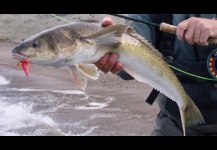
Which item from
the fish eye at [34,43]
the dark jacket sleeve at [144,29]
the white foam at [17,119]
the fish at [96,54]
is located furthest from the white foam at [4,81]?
the fish eye at [34,43]

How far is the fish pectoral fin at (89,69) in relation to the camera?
3186 mm

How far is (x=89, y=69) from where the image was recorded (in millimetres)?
3221

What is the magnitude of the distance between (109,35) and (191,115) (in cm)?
98

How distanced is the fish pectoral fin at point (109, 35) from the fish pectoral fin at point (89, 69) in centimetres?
18

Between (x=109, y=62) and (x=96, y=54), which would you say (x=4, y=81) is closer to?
(x=109, y=62)

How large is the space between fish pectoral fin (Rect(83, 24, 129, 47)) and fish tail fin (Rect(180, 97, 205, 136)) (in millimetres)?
811

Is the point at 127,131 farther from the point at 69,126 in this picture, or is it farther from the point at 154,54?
the point at 154,54

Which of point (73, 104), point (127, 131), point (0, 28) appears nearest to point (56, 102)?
point (73, 104)

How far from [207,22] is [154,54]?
1.54 feet

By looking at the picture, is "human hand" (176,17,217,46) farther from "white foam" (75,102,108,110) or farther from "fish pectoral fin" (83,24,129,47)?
"white foam" (75,102,108,110)

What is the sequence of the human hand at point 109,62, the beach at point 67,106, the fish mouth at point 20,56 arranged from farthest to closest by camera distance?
the beach at point 67,106 < the human hand at point 109,62 < the fish mouth at point 20,56

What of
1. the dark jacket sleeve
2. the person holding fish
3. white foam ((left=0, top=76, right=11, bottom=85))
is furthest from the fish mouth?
white foam ((left=0, top=76, right=11, bottom=85))

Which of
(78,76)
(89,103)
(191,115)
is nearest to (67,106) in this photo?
(89,103)

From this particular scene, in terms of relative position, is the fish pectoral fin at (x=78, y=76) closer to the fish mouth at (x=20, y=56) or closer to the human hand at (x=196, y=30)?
the fish mouth at (x=20, y=56)
